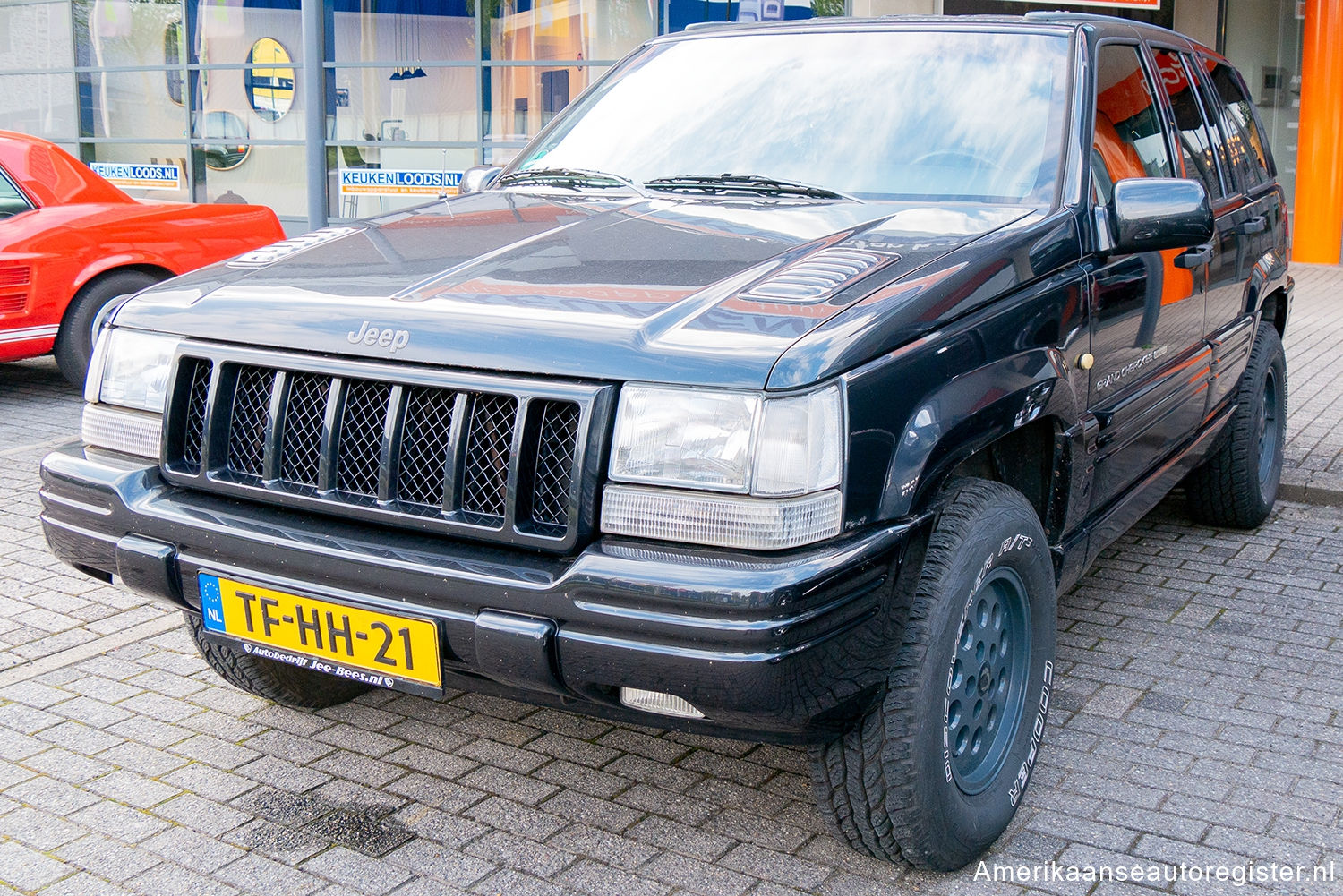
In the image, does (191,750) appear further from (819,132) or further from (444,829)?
(819,132)

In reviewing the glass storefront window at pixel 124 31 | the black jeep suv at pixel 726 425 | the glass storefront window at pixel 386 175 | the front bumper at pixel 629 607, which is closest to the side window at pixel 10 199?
the black jeep suv at pixel 726 425

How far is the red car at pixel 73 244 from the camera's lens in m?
7.30

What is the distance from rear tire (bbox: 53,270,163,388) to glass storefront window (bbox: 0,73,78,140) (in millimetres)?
9159

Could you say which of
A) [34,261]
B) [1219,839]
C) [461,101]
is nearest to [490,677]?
[1219,839]

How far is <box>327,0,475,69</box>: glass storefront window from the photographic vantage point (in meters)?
13.0

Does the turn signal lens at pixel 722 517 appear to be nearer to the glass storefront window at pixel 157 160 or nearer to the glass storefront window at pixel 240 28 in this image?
the glass storefront window at pixel 240 28

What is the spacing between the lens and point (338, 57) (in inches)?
536

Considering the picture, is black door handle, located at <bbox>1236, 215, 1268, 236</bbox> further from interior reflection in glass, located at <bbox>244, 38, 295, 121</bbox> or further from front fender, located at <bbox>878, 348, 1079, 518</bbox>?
interior reflection in glass, located at <bbox>244, 38, 295, 121</bbox>

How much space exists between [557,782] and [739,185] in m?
1.60

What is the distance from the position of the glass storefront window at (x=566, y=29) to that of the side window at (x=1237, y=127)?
7897 millimetres

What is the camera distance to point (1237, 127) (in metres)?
5.02

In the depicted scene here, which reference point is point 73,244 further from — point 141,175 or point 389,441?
point 141,175

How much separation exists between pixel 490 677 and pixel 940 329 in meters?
1.11

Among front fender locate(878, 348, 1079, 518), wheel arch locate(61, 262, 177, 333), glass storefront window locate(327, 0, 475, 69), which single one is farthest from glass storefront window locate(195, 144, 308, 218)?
front fender locate(878, 348, 1079, 518)
